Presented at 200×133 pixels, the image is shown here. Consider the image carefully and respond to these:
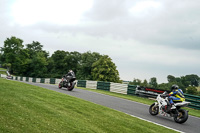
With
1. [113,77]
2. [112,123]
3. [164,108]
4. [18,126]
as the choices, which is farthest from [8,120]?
[113,77]

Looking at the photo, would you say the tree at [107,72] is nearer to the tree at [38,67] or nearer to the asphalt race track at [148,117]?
the tree at [38,67]

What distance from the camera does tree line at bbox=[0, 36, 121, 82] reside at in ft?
224

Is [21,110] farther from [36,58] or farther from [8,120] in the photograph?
[36,58]

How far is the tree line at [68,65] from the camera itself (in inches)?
2670

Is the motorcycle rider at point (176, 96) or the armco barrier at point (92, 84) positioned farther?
the armco barrier at point (92, 84)

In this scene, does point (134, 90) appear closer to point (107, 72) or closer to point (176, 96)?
point (176, 96)

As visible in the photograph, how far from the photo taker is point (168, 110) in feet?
33.9

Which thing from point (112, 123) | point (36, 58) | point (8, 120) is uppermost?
point (36, 58)

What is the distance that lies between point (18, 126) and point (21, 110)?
4.27ft

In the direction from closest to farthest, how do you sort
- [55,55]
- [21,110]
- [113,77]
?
[21,110] → [113,77] → [55,55]

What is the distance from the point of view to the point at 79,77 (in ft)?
261

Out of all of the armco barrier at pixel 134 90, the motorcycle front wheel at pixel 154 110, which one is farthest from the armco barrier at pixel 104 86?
the motorcycle front wheel at pixel 154 110

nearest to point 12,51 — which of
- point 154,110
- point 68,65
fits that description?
point 68,65

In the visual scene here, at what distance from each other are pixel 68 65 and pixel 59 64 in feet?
11.6
